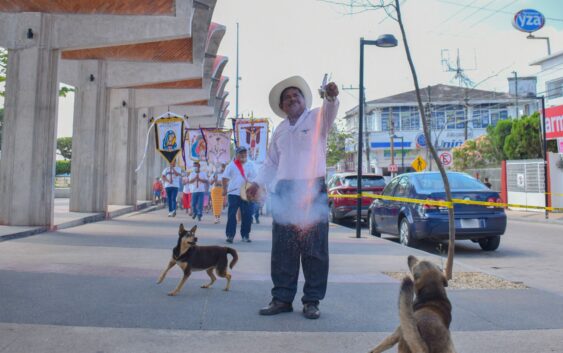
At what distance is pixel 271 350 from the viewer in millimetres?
3504

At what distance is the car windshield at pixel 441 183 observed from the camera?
10094 mm

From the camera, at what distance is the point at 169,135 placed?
15031 millimetres

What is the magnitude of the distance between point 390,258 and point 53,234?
7212 mm

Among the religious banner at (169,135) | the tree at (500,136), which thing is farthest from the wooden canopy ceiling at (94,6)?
the tree at (500,136)

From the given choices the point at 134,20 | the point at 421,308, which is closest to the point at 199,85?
the point at 134,20

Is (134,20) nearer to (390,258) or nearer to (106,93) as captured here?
(106,93)

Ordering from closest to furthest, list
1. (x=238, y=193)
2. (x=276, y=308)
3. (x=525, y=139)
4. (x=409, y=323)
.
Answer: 1. (x=409, y=323)
2. (x=276, y=308)
3. (x=238, y=193)
4. (x=525, y=139)

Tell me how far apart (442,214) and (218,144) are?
36.0 ft

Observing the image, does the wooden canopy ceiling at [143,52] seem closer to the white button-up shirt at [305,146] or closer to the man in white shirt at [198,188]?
the man in white shirt at [198,188]

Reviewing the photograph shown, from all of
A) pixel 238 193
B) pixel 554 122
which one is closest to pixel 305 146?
pixel 238 193

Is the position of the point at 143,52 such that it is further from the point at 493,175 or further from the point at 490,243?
the point at 493,175

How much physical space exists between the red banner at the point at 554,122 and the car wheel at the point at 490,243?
574 inches

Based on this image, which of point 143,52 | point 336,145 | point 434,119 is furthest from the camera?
point 434,119

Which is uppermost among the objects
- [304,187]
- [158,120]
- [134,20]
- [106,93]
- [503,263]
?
[134,20]
